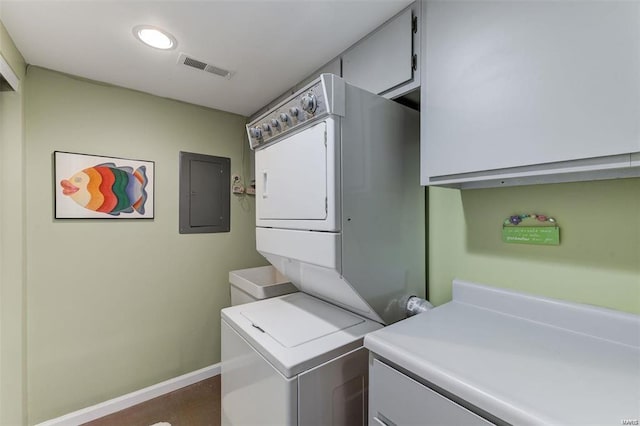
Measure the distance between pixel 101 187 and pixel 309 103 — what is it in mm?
1961

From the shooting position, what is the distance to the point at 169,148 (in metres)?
2.52

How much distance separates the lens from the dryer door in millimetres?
1281

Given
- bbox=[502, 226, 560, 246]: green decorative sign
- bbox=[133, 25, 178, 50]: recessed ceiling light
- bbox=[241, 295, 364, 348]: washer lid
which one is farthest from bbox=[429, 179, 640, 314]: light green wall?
bbox=[133, 25, 178, 50]: recessed ceiling light

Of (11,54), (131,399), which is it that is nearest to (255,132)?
(11,54)

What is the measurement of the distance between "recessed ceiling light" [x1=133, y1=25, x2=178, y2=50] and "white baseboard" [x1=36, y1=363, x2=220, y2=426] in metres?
2.72

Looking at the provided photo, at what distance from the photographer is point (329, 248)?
126cm

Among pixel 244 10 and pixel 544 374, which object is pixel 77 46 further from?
pixel 544 374

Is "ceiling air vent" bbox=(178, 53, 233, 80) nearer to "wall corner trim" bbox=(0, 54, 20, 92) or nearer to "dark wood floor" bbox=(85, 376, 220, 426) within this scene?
"wall corner trim" bbox=(0, 54, 20, 92)

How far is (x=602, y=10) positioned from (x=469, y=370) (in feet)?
3.75

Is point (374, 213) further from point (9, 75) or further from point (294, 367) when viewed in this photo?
point (9, 75)

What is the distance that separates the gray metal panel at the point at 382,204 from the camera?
1.29m

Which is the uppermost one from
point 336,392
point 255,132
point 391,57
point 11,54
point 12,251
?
point 11,54

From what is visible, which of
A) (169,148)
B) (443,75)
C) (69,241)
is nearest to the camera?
(443,75)

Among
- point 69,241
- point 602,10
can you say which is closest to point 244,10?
point 602,10
